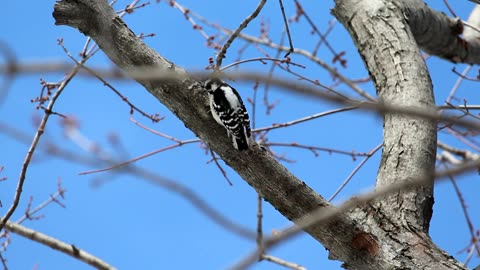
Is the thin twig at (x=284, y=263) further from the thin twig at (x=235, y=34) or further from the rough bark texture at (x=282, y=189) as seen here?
the thin twig at (x=235, y=34)

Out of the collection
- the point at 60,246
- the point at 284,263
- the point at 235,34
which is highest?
the point at 235,34

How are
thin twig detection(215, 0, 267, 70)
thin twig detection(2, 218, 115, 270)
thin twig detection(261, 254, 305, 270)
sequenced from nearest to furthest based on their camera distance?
thin twig detection(2, 218, 115, 270) → thin twig detection(215, 0, 267, 70) → thin twig detection(261, 254, 305, 270)

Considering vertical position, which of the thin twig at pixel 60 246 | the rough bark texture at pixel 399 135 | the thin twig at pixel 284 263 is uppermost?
the rough bark texture at pixel 399 135

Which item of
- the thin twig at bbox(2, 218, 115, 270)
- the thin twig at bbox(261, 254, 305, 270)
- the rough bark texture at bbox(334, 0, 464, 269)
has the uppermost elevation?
the rough bark texture at bbox(334, 0, 464, 269)

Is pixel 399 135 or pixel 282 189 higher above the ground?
pixel 399 135

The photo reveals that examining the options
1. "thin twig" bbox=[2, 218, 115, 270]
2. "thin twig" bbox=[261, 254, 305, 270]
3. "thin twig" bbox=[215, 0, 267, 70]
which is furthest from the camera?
"thin twig" bbox=[261, 254, 305, 270]

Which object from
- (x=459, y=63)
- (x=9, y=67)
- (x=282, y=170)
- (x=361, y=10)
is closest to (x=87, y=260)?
(x=282, y=170)

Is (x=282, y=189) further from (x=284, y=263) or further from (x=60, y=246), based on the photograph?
(x=60, y=246)

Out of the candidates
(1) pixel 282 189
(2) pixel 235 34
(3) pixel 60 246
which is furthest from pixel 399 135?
(3) pixel 60 246

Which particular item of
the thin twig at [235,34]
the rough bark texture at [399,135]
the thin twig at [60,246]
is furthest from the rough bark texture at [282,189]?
the thin twig at [60,246]

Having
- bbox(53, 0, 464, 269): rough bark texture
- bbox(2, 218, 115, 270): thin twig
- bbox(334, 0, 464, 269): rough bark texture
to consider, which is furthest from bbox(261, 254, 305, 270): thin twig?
bbox(2, 218, 115, 270): thin twig

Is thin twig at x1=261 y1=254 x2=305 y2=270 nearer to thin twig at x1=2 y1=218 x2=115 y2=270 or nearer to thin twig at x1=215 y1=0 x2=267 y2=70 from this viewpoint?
thin twig at x1=2 y1=218 x2=115 y2=270

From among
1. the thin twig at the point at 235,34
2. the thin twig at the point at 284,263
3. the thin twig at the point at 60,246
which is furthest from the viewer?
the thin twig at the point at 284,263

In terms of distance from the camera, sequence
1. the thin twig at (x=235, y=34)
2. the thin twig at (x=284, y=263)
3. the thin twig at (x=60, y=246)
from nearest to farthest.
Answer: the thin twig at (x=60, y=246), the thin twig at (x=235, y=34), the thin twig at (x=284, y=263)
